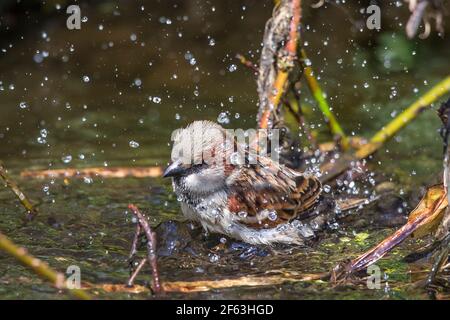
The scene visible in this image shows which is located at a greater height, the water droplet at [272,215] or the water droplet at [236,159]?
the water droplet at [236,159]

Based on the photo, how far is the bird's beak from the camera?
4934mm

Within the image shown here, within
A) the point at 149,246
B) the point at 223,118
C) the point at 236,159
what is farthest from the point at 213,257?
the point at 223,118

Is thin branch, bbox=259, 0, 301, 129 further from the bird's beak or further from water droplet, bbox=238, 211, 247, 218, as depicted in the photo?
the bird's beak

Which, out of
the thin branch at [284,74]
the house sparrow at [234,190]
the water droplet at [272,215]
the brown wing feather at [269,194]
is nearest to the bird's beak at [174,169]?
the house sparrow at [234,190]

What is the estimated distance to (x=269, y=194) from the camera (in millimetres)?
5301

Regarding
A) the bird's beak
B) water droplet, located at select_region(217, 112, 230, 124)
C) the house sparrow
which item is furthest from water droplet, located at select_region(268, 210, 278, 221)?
water droplet, located at select_region(217, 112, 230, 124)

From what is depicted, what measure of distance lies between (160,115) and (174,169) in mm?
2895

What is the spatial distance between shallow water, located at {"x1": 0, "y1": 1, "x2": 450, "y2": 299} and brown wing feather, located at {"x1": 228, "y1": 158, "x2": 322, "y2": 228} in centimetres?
A: 27

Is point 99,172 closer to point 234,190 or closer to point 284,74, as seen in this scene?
point 234,190

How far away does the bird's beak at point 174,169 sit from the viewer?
16.2ft

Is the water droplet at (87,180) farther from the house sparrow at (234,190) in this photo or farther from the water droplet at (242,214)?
the water droplet at (242,214)
